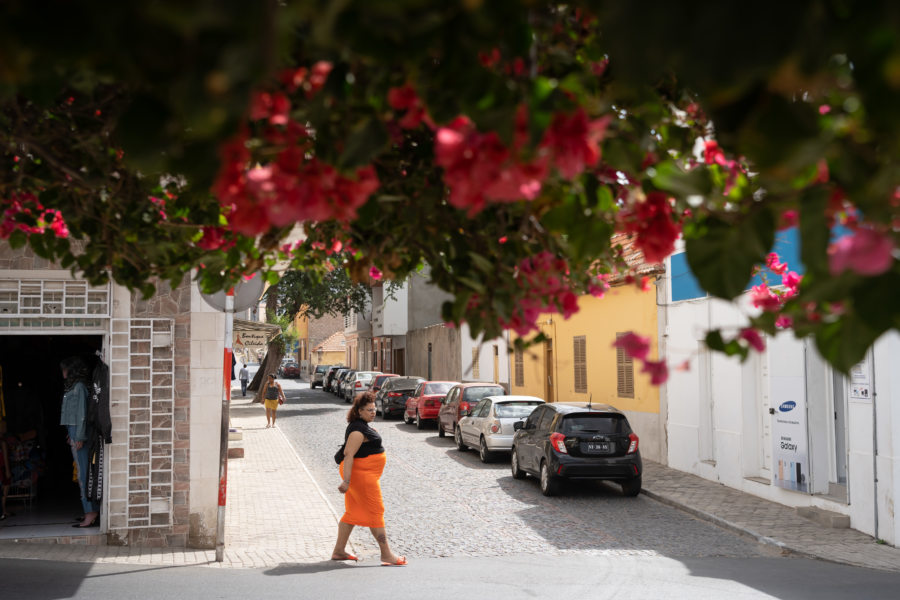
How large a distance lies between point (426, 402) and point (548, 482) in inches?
515

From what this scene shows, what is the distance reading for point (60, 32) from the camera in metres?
1.15

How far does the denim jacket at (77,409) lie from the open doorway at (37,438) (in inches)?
18.3

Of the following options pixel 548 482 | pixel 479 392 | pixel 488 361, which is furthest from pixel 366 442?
pixel 488 361

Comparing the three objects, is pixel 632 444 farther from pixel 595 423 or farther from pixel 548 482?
pixel 548 482

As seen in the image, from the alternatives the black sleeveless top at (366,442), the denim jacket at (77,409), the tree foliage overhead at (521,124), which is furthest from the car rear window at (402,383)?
the tree foliage overhead at (521,124)

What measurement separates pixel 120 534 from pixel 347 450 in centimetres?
293

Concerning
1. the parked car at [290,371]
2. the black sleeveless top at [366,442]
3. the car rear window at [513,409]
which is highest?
the black sleeveless top at [366,442]

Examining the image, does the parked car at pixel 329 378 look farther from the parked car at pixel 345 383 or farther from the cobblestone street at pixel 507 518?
the cobblestone street at pixel 507 518

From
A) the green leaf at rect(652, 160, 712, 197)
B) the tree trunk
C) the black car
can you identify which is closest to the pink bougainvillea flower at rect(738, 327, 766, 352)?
the green leaf at rect(652, 160, 712, 197)

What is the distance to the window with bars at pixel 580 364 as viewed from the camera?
71.2 feet

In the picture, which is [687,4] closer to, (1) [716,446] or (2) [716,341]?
(2) [716,341]

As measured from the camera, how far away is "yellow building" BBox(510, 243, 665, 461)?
702 inches

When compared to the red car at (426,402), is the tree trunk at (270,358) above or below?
above

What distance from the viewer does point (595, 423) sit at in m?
13.5
